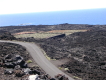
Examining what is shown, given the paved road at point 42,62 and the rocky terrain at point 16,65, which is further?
the paved road at point 42,62

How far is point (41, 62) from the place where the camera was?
25281mm

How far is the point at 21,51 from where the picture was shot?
31.2 m

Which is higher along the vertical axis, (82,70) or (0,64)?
(0,64)

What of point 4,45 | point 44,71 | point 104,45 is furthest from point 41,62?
point 104,45

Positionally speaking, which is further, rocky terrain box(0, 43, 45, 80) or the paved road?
the paved road

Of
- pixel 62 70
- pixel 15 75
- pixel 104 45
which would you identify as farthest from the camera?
pixel 104 45

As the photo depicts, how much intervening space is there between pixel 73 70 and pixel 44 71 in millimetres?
4377

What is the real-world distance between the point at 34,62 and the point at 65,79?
31.7 ft

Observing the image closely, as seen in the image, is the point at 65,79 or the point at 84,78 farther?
the point at 84,78

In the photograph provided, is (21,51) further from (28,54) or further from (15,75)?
(15,75)

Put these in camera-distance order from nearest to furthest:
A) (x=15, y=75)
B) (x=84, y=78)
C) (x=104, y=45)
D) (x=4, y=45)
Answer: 1. (x=15, y=75)
2. (x=84, y=78)
3. (x=4, y=45)
4. (x=104, y=45)

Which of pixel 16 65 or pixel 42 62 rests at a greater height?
pixel 16 65

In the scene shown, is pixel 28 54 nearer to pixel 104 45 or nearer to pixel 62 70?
pixel 62 70

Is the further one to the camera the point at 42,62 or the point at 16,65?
the point at 42,62
